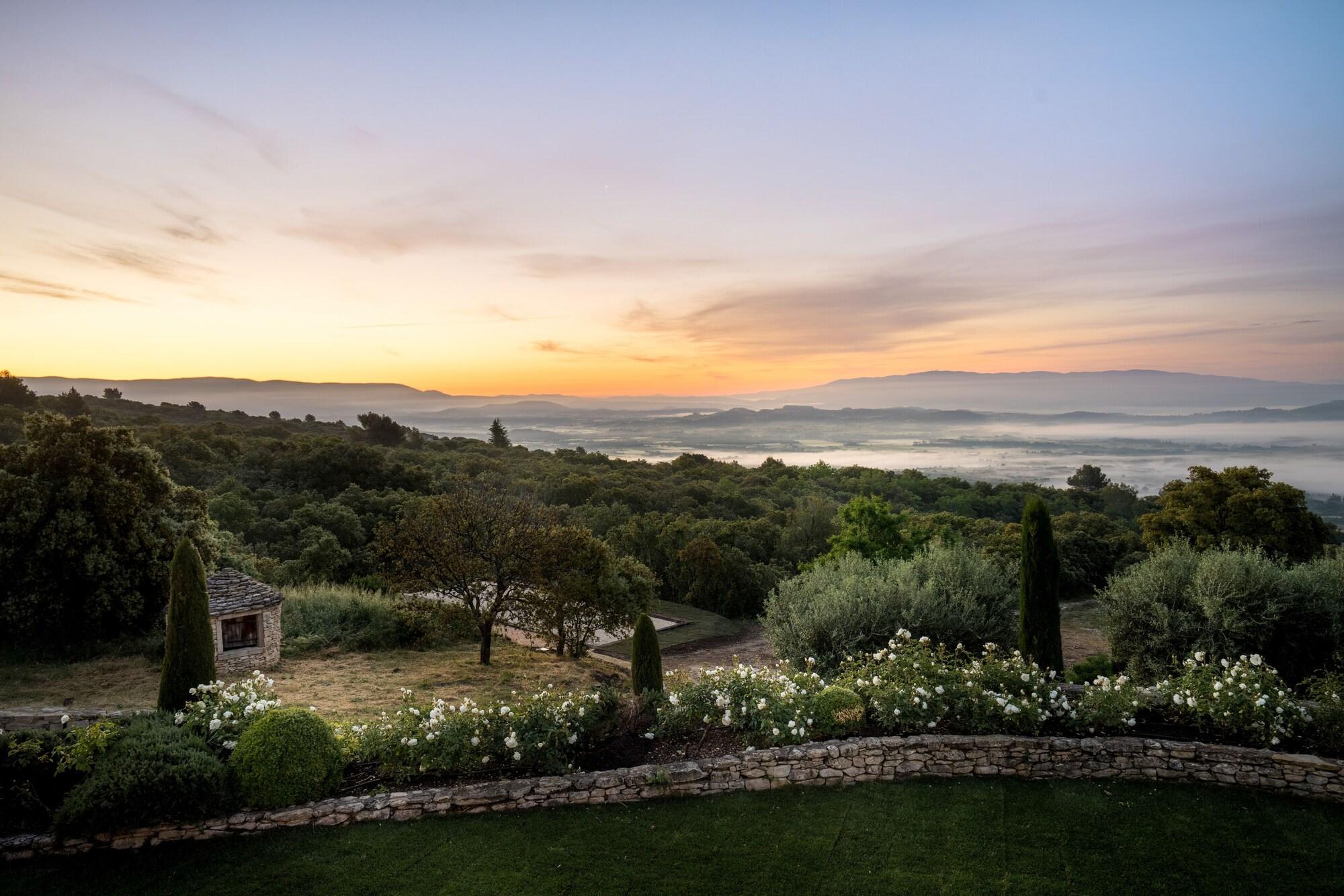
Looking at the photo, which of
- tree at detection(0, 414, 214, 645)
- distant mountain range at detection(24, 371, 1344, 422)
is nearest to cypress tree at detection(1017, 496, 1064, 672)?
tree at detection(0, 414, 214, 645)

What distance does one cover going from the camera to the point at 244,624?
50.5ft

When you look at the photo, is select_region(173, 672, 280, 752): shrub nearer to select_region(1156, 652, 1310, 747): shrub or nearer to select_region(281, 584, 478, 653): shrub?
select_region(281, 584, 478, 653): shrub

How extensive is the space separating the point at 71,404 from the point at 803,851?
56444mm

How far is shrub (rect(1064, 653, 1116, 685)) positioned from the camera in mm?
12117

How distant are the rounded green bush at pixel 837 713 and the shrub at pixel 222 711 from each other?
20.9ft

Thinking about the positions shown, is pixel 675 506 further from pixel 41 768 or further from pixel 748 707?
pixel 41 768

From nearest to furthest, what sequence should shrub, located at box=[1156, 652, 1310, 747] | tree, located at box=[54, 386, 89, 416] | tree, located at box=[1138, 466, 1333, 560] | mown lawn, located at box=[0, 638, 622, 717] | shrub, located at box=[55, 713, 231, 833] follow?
shrub, located at box=[55, 713, 231, 833], shrub, located at box=[1156, 652, 1310, 747], mown lawn, located at box=[0, 638, 622, 717], tree, located at box=[1138, 466, 1333, 560], tree, located at box=[54, 386, 89, 416]

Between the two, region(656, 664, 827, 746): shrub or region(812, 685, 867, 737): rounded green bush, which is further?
region(812, 685, 867, 737): rounded green bush

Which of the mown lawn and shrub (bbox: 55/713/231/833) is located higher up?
shrub (bbox: 55/713/231/833)

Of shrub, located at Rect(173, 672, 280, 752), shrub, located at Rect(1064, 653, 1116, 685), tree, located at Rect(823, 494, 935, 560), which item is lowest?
shrub, located at Rect(1064, 653, 1116, 685)

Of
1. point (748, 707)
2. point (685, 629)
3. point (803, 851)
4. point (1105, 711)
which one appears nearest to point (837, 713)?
point (748, 707)

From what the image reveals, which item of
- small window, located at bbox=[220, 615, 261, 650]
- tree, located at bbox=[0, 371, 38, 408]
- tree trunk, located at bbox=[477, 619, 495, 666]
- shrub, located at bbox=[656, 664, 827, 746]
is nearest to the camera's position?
shrub, located at bbox=[656, 664, 827, 746]

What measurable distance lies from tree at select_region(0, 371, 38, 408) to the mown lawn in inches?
1514

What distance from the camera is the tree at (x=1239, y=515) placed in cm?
2017
